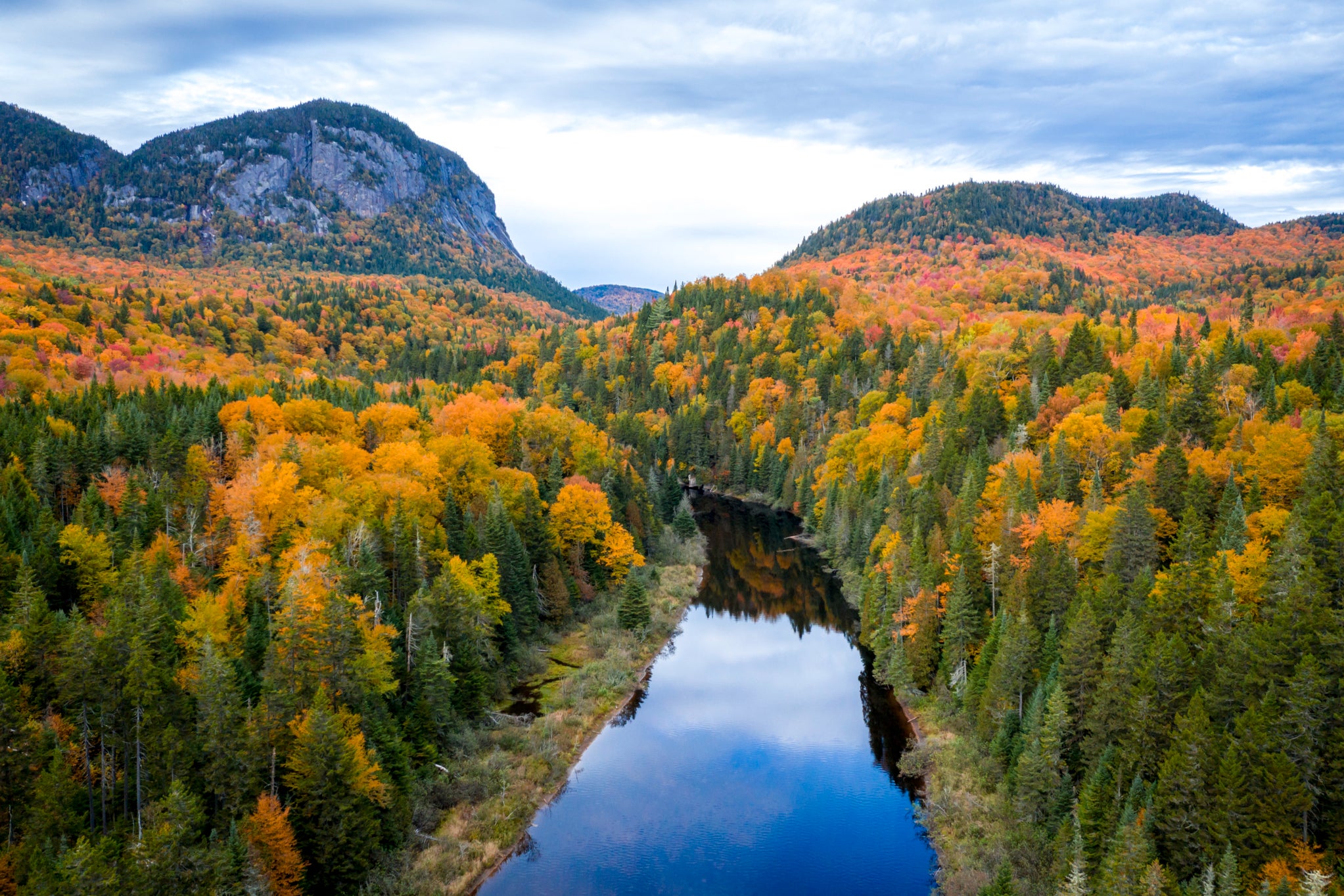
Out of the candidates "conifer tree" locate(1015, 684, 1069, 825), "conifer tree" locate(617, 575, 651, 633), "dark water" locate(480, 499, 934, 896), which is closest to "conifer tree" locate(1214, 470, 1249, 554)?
"conifer tree" locate(1015, 684, 1069, 825)

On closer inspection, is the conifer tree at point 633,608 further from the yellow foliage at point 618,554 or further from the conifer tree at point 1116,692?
the conifer tree at point 1116,692

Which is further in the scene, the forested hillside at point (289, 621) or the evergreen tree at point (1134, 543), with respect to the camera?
the evergreen tree at point (1134, 543)

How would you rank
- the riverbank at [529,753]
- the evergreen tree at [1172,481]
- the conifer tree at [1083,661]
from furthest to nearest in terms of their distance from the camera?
the evergreen tree at [1172,481] → the conifer tree at [1083,661] → the riverbank at [529,753]

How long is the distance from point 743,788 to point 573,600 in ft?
90.8

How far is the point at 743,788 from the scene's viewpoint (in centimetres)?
4544

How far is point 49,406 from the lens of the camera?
71.5m

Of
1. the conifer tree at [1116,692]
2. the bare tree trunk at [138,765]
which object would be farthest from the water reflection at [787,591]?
the bare tree trunk at [138,765]

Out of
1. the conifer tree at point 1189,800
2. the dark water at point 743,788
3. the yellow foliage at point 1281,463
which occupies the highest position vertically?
the yellow foliage at point 1281,463

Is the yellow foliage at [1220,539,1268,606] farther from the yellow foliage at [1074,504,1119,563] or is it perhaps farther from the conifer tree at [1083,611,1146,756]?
the yellow foliage at [1074,504,1119,563]

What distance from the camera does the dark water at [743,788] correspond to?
37.4 metres

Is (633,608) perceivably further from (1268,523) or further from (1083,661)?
(1268,523)

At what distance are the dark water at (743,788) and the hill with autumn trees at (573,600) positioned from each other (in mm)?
2708

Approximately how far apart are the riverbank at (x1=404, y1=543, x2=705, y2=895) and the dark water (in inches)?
40.4

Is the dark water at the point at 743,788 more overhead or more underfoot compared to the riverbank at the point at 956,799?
more underfoot
